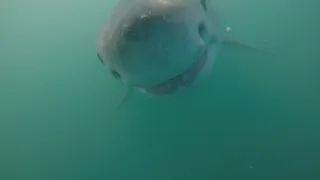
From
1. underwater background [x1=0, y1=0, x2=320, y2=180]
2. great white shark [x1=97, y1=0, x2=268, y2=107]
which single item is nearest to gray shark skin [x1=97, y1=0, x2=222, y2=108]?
great white shark [x1=97, y1=0, x2=268, y2=107]

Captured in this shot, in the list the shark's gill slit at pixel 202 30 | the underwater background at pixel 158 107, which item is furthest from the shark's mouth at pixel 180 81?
the underwater background at pixel 158 107

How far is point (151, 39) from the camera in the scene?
67cm

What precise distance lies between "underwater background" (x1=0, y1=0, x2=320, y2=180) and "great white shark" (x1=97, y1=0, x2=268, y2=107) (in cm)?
43

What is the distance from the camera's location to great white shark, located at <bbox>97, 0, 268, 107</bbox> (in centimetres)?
68

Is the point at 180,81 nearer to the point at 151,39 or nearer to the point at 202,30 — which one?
the point at 202,30

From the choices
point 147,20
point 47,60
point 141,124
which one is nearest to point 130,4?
point 147,20

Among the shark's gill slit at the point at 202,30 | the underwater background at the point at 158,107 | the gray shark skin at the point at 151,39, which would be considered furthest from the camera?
the underwater background at the point at 158,107

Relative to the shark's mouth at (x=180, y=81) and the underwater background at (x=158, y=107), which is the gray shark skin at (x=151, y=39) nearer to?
the shark's mouth at (x=180, y=81)

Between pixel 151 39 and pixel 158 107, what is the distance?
25.4 inches

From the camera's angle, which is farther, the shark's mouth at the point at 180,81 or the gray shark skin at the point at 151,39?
the shark's mouth at the point at 180,81

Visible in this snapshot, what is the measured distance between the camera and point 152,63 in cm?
71

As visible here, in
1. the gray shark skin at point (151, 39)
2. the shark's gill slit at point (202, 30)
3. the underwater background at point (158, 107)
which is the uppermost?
the gray shark skin at point (151, 39)

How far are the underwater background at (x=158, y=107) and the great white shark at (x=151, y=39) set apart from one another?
43 cm

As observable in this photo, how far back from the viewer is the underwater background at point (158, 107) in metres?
1.24
